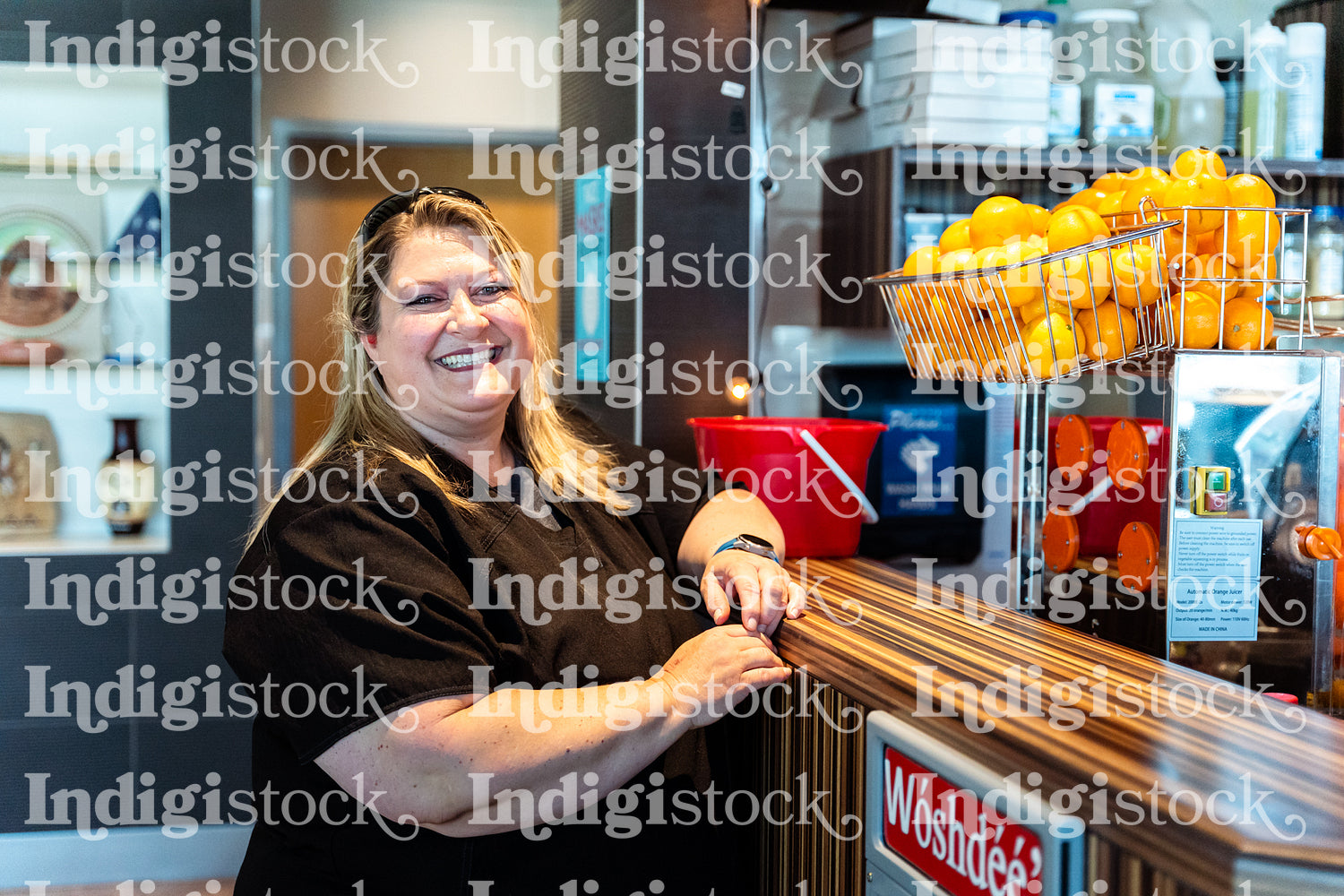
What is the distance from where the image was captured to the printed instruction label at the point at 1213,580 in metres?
1.15

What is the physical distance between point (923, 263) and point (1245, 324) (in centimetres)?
40

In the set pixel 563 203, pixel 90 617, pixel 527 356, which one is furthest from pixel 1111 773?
pixel 90 617

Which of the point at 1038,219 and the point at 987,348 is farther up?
the point at 1038,219

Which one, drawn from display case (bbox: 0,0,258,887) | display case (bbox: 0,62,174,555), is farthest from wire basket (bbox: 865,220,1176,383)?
display case (bbox: 0,62,174,555)

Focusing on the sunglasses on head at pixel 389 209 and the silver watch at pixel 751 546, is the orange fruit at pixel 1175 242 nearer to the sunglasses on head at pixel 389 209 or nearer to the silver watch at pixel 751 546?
the silver watch at pixel 751 546

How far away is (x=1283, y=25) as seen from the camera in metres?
2.30

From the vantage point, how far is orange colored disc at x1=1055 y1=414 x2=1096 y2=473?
55.9 inches

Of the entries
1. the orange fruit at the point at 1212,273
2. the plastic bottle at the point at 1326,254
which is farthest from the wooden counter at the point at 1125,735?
the plastic bottle at the point at 1326,254

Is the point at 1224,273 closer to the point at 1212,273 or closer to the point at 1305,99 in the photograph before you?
the point at 1212,273

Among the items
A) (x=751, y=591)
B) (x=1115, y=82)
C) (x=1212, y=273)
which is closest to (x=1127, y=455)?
(x=1212, y=273)

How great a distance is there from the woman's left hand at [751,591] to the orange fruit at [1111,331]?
1.46ft

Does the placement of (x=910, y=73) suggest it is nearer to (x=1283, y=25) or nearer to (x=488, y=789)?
(x=1283, y=25)

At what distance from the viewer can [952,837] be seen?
3.06 ft

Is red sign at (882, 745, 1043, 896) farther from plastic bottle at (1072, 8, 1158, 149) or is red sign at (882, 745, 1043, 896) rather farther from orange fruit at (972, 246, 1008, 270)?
plastic bottle at (1072, 8, 1158, 149)
